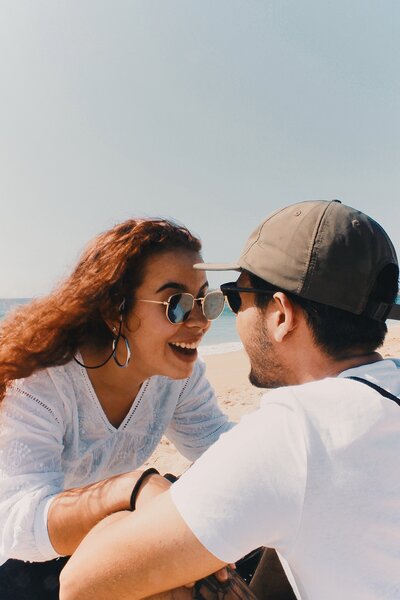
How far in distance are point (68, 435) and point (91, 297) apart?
76 cm

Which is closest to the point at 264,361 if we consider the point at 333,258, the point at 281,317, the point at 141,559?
the point at 281,317

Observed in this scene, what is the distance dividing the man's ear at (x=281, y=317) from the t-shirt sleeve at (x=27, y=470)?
117cm

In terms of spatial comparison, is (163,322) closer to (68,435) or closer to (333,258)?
(68,435)

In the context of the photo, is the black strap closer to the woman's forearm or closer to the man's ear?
the man's ear

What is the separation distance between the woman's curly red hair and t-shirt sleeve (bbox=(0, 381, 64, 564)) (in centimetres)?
25

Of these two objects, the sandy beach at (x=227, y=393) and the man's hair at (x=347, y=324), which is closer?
the man's hair at (x=347, y=324)

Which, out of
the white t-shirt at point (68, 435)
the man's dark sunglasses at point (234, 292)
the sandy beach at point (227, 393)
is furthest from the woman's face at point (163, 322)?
the sandy beach at point (227, 393)

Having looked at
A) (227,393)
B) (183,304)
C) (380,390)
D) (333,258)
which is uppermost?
(333,258)

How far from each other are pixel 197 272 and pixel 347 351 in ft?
3.99

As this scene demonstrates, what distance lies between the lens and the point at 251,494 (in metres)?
1.02

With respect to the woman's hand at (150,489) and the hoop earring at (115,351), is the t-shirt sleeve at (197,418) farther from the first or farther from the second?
the woman's hand at (150,489)

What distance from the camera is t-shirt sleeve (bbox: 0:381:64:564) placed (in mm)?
1675

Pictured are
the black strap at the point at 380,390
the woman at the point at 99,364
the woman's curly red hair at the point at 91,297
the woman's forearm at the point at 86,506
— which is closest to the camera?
the black strap at the point at 380,390

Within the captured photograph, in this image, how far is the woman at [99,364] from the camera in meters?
1.94
